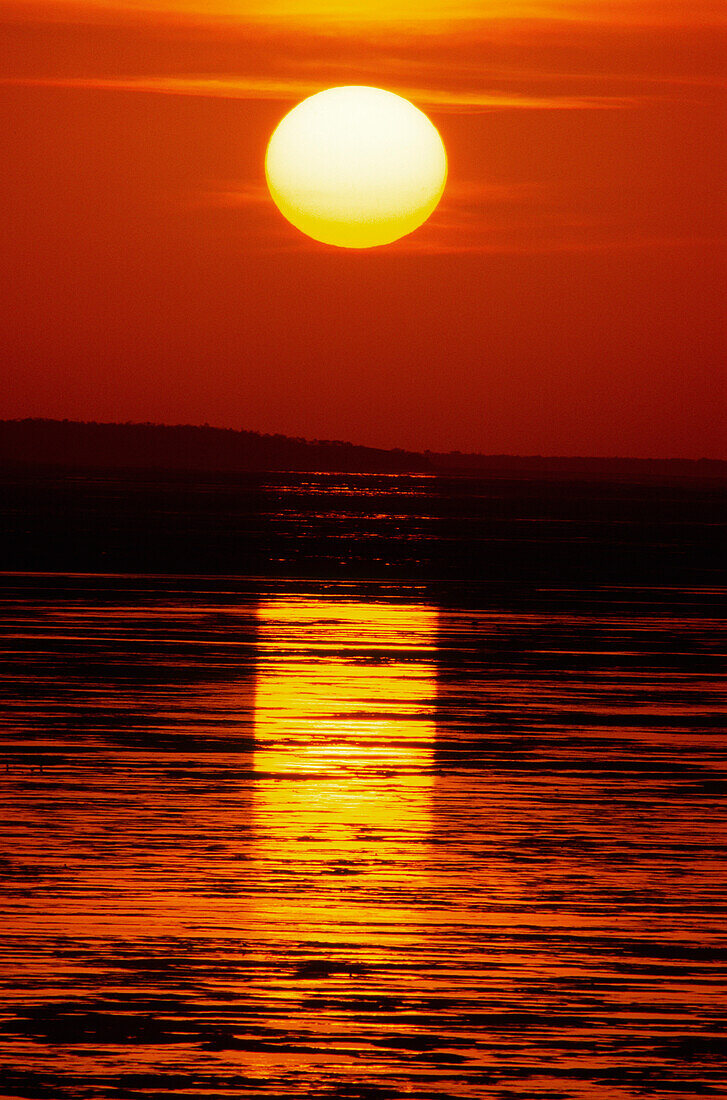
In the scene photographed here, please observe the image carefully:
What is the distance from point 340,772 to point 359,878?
12.3ft

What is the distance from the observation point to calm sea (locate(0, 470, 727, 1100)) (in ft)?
27.5

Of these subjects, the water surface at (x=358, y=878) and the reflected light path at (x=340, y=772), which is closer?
the water surface at (x=358, y=878)

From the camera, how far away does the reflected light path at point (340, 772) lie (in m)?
11.2

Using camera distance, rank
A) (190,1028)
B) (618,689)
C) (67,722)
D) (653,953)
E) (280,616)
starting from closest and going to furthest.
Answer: (190,1028)
(653,953)
(67,722)
(618,689)
(280,616)

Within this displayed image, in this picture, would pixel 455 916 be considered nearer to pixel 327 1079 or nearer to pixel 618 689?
pixel 327 1079

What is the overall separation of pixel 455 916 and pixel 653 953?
120 cm

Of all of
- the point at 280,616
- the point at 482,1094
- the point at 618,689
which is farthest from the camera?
the point at 280,616

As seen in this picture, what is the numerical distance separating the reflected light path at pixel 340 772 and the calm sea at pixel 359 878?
0.04m

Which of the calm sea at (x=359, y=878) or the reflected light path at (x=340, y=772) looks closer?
the calm sea at (x=359, y=878)

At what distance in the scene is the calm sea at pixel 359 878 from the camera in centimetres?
839

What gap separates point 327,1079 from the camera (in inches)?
317

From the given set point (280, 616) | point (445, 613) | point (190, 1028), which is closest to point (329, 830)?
point (190, 1028)

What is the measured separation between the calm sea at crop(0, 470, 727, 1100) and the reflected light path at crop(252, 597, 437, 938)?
0.04m

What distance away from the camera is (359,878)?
37.8ft
